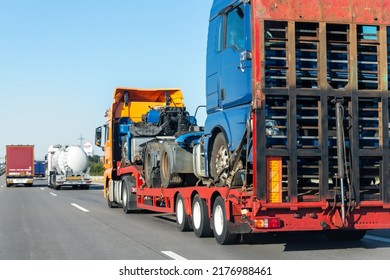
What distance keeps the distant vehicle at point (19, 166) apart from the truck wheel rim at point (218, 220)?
1669 inches

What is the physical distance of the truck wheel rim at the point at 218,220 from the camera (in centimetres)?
1122

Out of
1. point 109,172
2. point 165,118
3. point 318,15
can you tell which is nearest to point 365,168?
point 318,15

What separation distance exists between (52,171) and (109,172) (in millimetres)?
25676

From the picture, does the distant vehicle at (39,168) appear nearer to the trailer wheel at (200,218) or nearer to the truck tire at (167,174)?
the truck tire at (167,174)

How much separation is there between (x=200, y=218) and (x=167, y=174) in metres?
3.10

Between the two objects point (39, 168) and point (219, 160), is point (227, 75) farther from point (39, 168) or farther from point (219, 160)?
point (39, 168)

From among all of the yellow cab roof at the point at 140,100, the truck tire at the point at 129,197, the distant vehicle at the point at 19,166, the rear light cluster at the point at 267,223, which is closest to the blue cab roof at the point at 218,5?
the rear light cluster at the point at 267,223

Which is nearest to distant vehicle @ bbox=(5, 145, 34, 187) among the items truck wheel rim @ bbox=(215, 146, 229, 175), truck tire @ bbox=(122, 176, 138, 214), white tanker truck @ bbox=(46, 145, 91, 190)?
white tanker truck @ bbox=(46, 145, 91, 190)

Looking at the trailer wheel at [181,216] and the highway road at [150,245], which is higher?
the trailer wheel at [181,216]

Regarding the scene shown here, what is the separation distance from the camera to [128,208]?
19.4 m

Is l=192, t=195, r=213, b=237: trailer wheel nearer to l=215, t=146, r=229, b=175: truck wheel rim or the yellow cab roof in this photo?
l=215, t=146, r=229, b=175: truck wheel rim

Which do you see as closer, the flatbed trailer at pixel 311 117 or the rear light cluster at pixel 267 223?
the rear light cluster at pixel 267 223

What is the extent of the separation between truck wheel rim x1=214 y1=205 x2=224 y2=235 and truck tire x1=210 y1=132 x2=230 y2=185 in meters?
0.49
